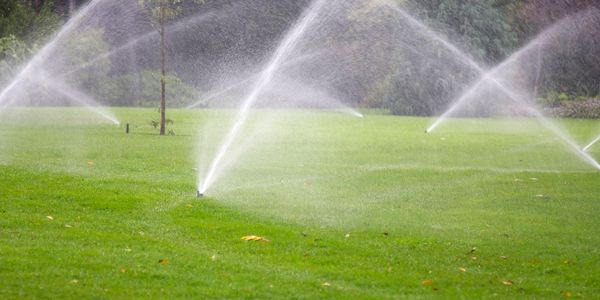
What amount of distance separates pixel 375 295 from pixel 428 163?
1112 centimetres

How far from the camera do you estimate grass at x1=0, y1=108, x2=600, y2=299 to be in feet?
25.7

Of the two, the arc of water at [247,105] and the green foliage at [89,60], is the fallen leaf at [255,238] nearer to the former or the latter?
the arc of water at [247,105]

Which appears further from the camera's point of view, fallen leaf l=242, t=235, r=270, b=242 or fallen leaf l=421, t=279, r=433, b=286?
fallen leaf l=242, t=235, r=270, b=242

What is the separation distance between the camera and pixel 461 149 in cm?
2195

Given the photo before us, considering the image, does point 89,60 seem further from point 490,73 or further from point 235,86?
point 490,73

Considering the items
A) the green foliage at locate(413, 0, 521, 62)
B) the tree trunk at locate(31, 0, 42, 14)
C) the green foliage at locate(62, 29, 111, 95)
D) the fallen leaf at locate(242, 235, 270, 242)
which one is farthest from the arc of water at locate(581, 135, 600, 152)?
the tree trunk at locate(31, 0, 42, 14)

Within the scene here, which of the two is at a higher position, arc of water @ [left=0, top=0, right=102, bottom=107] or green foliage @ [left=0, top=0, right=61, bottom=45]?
green foliage @ [left=0, top=0, right=61, bottom=45]

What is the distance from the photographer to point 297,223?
10.9 metres

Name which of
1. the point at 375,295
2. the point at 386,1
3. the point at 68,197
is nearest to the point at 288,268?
the point at 375,295

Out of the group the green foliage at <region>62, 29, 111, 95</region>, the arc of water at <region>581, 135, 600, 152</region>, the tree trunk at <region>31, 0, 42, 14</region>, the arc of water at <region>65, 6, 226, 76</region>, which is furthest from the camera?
the tree trunk at <region>31, 0, 42, 14</region>

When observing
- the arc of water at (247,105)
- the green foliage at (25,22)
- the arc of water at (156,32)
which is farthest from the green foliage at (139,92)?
the arc of water at (247,105)

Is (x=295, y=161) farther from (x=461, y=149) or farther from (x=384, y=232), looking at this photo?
(x=384, y=232)

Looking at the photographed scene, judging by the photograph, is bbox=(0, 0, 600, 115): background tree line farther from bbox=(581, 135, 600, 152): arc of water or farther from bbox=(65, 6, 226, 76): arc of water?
bbox=(581, 135, 600, 152): arc of water

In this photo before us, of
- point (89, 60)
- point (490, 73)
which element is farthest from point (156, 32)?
point (490, 73)
